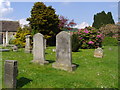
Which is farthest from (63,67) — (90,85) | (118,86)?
(118,86)

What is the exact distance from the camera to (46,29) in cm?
2978

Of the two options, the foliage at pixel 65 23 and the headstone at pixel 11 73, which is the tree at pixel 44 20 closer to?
the foliage at pixel 65 23

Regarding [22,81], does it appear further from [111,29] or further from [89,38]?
[111,29]

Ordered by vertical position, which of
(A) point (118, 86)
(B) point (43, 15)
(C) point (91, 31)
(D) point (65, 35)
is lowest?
(A) point (118, 86)

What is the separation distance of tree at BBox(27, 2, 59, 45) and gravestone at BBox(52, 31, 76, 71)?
67.4 feet

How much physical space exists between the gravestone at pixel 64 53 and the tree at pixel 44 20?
20.5 meters

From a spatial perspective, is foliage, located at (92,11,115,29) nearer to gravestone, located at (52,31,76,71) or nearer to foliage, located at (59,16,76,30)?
foliage, located at (59,16,76,30)

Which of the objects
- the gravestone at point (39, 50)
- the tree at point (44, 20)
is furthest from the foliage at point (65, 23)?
the gravestone at point (39, 50)

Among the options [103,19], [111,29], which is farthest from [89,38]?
[103,19]

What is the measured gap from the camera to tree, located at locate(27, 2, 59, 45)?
2923 centimetres

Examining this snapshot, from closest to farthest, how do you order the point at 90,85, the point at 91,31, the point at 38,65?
the point at 90,85 < the point at 38,65 < the point at 91,31

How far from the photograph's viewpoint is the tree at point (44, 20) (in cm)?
2923

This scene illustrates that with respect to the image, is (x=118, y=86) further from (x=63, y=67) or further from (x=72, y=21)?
(x=72, y=21)

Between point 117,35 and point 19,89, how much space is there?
36.2m
